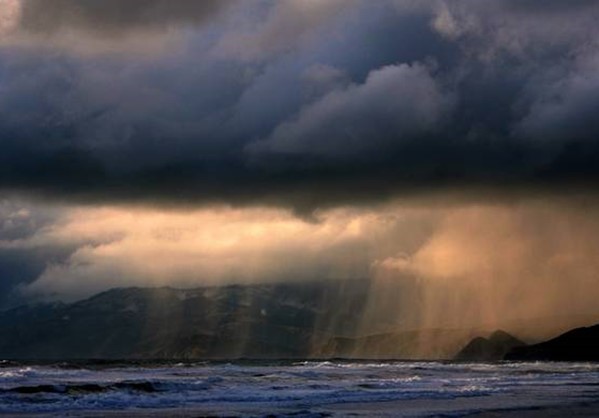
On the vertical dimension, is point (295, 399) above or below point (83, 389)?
below

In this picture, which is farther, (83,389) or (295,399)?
(83,389)

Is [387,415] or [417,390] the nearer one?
[387,415]

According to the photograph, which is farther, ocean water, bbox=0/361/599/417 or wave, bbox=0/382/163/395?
wave, bbox=0/382/163/395

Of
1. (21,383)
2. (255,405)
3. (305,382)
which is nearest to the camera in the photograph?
(255,405)

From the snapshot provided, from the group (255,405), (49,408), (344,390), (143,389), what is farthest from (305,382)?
(49,408)

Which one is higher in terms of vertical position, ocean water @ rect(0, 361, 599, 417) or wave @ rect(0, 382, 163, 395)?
wave @ rect(0, 382, 163, 395)

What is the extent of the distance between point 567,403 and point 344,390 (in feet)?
65.3

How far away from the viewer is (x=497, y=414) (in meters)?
49.6

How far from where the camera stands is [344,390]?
72.3m

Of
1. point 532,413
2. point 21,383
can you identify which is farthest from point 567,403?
point 21,383

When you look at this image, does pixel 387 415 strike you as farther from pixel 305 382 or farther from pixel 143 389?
pixel 305 382

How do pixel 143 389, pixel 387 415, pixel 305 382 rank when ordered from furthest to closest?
pixel 305 382, pixel 143 389, pixel 387 415

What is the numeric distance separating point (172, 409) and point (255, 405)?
5.59 meters

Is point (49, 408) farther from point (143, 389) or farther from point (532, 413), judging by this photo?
point (532, 413)
